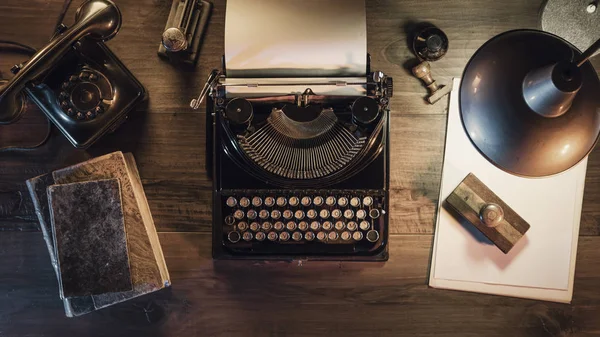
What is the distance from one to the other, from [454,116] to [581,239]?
2.06 ft

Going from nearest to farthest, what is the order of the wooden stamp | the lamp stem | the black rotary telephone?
the lamp stem < the black rotary telephone < the wooden stamp

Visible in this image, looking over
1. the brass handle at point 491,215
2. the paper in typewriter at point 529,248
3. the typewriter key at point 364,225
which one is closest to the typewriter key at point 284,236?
the typewriter key at point 364,225

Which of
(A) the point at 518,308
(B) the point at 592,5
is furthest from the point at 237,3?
(A) the point at 518,308

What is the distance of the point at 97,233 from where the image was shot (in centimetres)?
160

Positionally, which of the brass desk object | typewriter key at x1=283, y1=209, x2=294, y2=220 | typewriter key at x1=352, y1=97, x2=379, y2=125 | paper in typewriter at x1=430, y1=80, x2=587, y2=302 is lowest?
paper in typewriter at x1=430, y1=80, x2=587, y2=302

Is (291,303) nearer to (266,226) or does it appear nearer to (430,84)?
(266,226)

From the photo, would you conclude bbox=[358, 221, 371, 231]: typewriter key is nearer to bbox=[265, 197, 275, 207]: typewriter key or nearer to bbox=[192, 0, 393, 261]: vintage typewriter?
bbox=[192, 0, 393, 261]: vintage typewriter

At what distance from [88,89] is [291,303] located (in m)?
1.02

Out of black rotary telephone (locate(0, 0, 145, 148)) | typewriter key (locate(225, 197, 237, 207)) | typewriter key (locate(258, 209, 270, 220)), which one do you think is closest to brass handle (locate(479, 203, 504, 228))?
typewriter key (locate(258, 209, 270, 220))

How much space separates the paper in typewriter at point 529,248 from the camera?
1.66 metres

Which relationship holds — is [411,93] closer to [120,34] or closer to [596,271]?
[596,271]

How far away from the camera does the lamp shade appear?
1046mm

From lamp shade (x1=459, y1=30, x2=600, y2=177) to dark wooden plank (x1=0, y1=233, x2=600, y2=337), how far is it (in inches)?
26.6

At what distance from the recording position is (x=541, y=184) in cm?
166
